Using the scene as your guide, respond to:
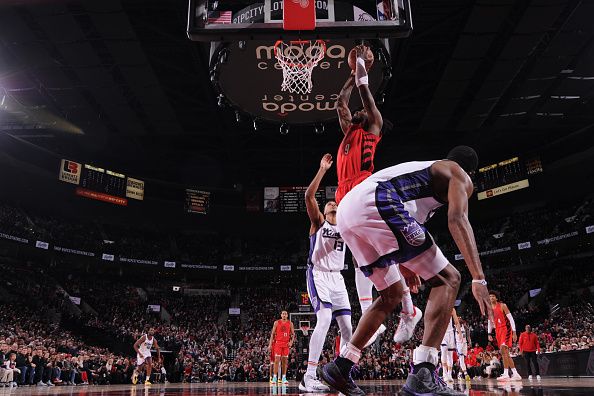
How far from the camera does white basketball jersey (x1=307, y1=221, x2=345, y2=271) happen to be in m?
6.56

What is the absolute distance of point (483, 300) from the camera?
2.82 metres

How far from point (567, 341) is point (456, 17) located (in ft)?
37.9

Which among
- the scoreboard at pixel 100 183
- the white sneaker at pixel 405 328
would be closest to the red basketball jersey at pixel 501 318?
the white sneaker at pixel 405 328

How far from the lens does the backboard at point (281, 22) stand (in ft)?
21.3

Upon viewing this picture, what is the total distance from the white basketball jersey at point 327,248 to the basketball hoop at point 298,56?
13.3 feet

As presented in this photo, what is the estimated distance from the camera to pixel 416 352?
3209 mm

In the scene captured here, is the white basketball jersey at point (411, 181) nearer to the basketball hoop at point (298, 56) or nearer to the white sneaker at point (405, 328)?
the white sneaker at point (405, 328)

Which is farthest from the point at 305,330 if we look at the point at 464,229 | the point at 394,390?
the point at 464,229

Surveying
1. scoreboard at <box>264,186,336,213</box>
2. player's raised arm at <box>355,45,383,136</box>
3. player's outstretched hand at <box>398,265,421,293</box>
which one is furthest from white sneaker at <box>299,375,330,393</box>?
scoreboard at <box>264,186,336,213</box>

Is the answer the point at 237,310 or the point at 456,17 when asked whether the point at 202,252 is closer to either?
the point at 237,310

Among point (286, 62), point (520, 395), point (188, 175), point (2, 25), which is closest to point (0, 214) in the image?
point (188, 175)

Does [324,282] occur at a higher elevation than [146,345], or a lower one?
higher

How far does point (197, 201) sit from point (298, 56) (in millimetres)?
21529

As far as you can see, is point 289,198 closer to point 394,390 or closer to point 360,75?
point 394,390
